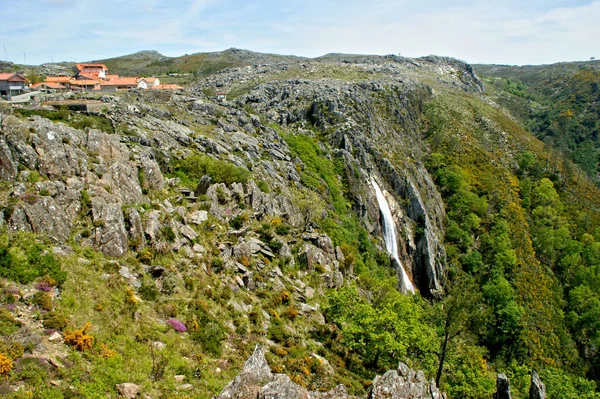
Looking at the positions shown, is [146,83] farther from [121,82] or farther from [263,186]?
[263,186]

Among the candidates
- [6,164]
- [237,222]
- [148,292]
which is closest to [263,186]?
[237,222]

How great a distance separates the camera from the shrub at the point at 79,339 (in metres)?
15.6

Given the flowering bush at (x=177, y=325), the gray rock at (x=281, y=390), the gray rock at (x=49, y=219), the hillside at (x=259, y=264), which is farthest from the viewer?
the gray rock at (x=49, y=219)

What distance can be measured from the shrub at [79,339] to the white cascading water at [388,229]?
5976 cm

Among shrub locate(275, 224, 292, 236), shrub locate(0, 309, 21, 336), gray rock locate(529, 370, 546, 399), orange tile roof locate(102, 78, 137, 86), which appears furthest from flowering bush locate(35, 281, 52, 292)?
orange tile roof locate(102, 78, 137, 86)

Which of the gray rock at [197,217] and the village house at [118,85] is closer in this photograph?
the gray rock at [197,217]

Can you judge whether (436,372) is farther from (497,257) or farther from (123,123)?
(497,257)

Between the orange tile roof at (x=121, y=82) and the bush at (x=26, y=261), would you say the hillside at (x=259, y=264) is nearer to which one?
the bush at (x=26, y=261)

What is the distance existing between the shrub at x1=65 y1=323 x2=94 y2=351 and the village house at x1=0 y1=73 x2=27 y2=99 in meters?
70.8

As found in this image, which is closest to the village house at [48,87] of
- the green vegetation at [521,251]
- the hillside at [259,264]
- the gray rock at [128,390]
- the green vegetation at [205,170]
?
the hillside at [259,264]

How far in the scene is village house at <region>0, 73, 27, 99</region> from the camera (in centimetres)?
6881

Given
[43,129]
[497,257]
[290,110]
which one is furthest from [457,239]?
[43,129]

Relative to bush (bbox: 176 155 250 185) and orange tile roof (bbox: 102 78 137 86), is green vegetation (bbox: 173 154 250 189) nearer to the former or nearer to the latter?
bush (bbox: 176 155 250 185)

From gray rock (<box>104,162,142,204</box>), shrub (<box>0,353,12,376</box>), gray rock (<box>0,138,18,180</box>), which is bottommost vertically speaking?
shrub (<box>0,353,12,376</box>)
